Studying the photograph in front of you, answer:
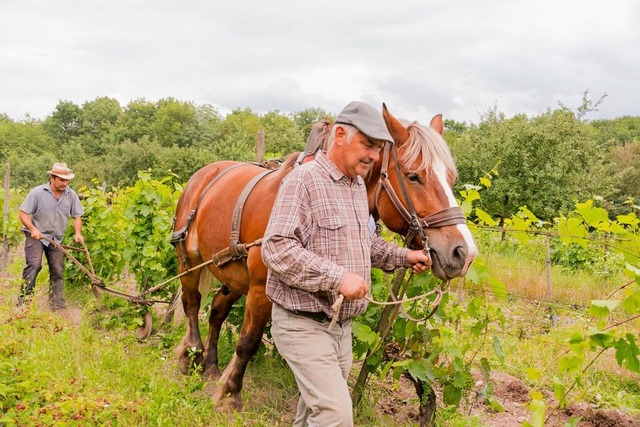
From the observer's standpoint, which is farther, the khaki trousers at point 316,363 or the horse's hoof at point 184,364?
the horse's hoof at point 184,364

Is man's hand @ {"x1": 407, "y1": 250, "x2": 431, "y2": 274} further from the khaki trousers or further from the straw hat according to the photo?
the straw hat

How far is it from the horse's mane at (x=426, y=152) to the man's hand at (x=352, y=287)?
89 cm

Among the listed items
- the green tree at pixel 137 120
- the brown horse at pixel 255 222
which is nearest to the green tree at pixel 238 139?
the green tree at pixel 137 120

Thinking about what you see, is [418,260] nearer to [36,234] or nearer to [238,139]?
[36,234]

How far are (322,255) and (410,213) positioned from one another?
0.66 m

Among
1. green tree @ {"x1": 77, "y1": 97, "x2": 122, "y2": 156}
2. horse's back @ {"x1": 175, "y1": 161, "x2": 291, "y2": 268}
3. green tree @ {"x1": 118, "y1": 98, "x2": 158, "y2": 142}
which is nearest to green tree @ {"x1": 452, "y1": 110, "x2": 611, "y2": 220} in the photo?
horse's back @ {"x1": 175, "y1": 161, "x2": 291, "y2": 268}

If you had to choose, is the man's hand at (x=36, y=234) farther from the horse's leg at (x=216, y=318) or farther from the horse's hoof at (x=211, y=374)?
the horse's hoof at (x=211, y=374)

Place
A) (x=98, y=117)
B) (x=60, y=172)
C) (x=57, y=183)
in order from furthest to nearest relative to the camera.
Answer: (x=98, y=117)
(x=57, y=183)
(x=60, y=172)

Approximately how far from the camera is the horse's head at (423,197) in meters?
2.82

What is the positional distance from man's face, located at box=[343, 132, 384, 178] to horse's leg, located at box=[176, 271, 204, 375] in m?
2.79

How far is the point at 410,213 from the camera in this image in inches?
119

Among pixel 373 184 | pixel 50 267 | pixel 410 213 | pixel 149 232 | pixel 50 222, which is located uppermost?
pixel 373 184

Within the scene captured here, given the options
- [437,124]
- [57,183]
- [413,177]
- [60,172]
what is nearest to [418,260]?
[413,177]

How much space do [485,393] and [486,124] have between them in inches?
873
